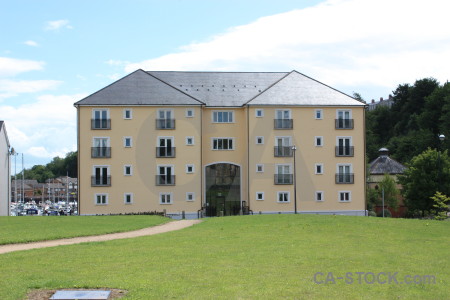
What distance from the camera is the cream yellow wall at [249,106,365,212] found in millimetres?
56594

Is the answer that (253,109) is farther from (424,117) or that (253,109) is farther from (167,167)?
(424,117)

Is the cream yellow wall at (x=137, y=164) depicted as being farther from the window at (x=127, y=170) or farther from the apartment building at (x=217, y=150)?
the window at (x=127, y=170)

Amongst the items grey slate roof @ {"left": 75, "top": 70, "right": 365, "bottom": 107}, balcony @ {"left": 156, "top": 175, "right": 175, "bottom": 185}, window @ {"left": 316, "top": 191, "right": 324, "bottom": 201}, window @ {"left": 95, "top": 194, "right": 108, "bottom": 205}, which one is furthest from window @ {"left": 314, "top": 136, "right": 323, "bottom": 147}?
window @ {"left": 95, "top": 194, "right": 108, "bottom": 205}

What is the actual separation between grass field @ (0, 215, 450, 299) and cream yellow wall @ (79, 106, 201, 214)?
31.7 m

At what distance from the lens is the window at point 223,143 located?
57.9m

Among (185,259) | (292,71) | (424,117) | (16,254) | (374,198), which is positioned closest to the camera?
(185,259)

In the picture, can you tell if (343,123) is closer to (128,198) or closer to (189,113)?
(189,113)

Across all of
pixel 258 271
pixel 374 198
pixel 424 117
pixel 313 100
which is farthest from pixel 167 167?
pixel 424 117

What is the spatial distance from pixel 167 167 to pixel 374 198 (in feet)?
107

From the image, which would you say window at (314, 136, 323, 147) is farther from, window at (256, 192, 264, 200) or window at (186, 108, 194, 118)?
window at (186, 108, 194, 118)

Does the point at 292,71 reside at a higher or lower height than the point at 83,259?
higher

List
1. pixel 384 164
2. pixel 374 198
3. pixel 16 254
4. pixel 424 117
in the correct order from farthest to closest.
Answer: pixel 424 117 → pixel 384 164 → pixel 374 198 → pixel 16 254

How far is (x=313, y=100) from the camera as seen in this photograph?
58.0m

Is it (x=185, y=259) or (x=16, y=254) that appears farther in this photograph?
(x=16, y=254)
